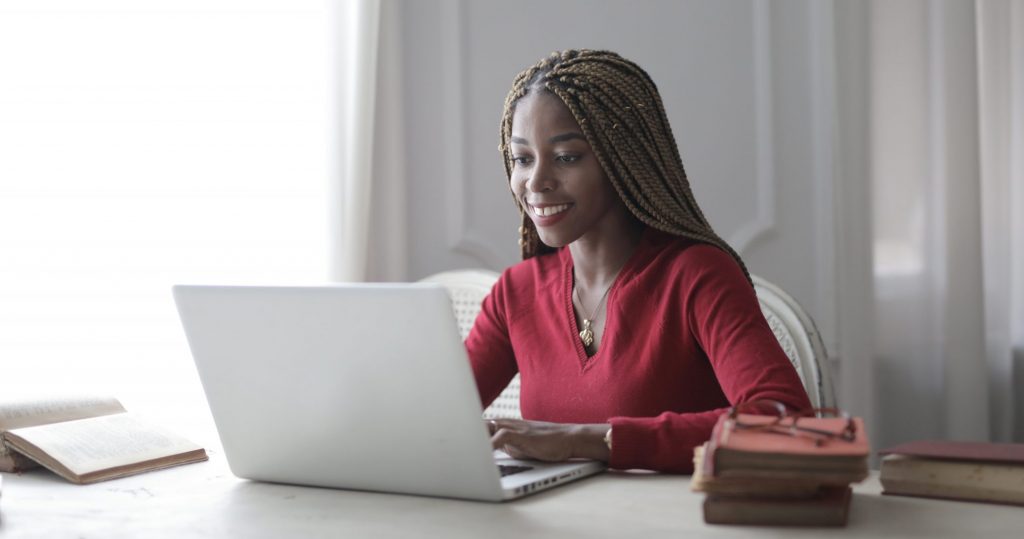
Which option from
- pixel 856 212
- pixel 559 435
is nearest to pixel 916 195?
pixel 856 212

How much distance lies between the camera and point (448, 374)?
1104 millimetres

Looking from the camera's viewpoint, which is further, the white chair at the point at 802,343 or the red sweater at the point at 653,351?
the white chair at the point at 802,343

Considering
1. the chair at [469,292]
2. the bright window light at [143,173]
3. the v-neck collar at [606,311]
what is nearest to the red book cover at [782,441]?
the v-neck collar at [606,311]

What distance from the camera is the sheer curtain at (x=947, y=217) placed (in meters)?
2.33

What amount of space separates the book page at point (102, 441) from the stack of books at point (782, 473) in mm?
763

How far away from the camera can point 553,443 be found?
133 cm

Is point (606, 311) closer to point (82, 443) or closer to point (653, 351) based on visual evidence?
point (653, 351)

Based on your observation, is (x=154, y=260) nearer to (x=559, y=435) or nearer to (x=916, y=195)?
(x=559, y=435)

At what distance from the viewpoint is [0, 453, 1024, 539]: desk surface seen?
103 centimetres

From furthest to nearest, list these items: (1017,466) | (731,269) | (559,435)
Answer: (731,269), (559,435), (1017,466)

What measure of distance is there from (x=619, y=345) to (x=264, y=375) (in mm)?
579

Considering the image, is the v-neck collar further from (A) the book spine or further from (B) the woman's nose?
(A) the book spine

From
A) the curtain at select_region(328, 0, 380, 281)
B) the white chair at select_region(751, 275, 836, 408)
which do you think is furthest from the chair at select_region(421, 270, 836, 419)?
the curtain at select_region(328, 0, 380, 281)

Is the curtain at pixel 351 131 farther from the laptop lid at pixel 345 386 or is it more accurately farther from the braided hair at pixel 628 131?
the laptop lid at pixel 345 386
